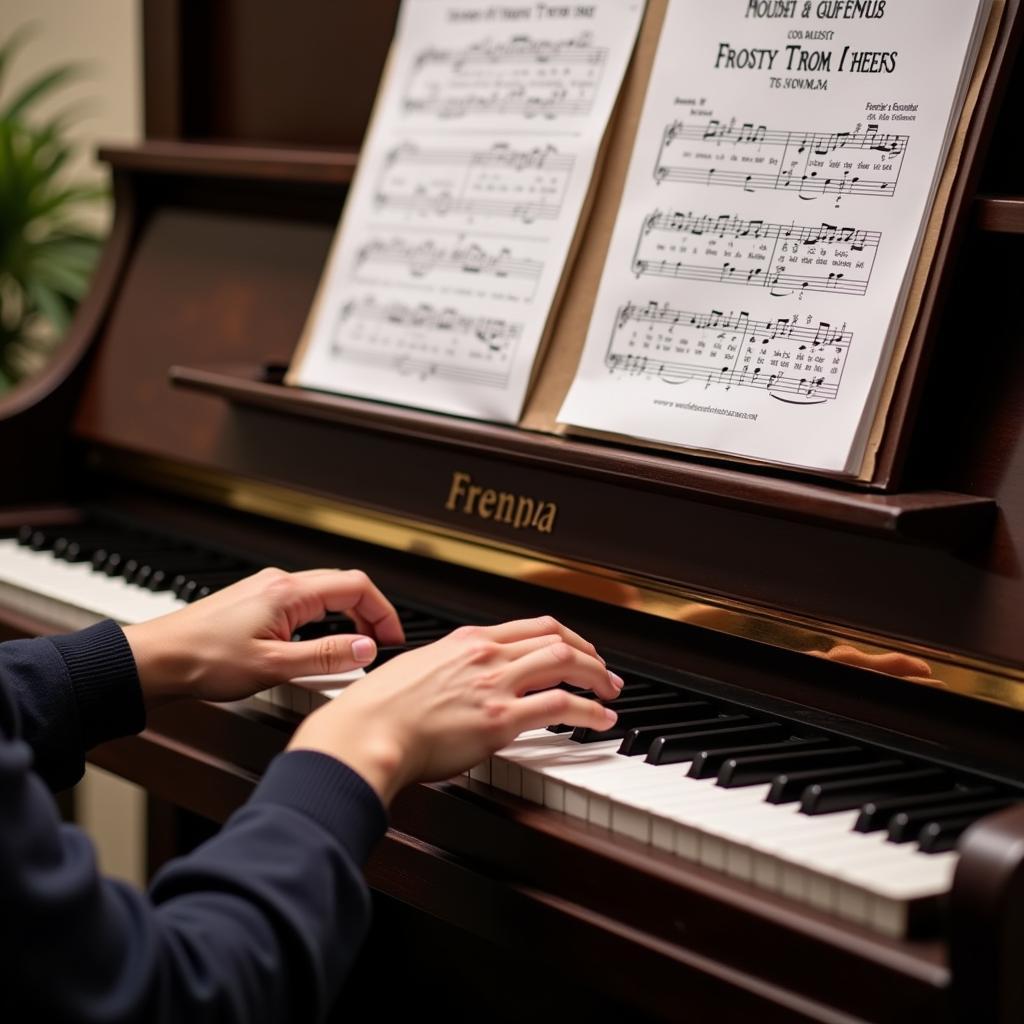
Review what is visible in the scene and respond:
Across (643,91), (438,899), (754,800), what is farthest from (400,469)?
(754,800)

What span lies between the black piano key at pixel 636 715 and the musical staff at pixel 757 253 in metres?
Answer: 0.40

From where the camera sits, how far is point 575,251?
61.9 inches

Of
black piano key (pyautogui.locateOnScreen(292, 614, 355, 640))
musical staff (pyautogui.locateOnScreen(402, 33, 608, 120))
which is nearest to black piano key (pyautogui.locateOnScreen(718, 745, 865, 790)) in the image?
black piano key (pyautogui.locateOnScreen(292, 614, 355, 640))

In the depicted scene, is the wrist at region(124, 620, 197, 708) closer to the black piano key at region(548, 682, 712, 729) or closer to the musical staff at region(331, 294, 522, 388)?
the black piano key at region(548, 682, 712, 729)

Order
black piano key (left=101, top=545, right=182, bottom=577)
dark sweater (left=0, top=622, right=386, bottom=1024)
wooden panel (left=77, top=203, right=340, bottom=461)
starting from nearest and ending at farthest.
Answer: dark sweater (left=0, top=622, right=386, bottom=1024) < black piano key (left=101, top=545, right=182, bottom=577) < wooden panel (left=77, top=203, right=340, bottom=461)

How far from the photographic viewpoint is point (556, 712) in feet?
3.69

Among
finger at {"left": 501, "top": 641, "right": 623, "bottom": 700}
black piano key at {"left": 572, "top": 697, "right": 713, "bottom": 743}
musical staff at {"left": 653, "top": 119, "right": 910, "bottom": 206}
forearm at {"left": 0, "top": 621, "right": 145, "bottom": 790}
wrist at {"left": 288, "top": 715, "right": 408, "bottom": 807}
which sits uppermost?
musical staff at {"left": 653, "top": 119, "right": 910, "bottom": 206}

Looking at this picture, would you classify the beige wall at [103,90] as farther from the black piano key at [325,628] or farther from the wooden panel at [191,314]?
the black piano key at [325,628]

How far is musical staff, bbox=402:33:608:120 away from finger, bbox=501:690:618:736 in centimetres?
75

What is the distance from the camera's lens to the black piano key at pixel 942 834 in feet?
3.23

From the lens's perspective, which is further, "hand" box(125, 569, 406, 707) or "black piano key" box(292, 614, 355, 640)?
"black piano key" box(292, 614, 355, 640)

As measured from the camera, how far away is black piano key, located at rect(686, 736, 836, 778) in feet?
3.74

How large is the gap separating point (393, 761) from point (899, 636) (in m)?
0.50

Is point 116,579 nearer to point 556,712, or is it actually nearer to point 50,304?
point 556,712
